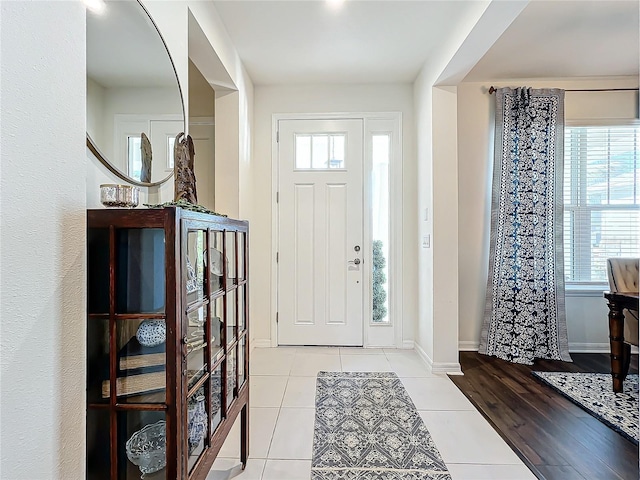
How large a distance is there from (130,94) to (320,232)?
244 cm

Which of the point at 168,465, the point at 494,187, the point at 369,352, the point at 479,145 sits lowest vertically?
the point at 369,352

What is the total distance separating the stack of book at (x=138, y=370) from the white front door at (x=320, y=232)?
2.68 metres

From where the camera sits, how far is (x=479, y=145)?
355 centimetres

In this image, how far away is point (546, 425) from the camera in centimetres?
214

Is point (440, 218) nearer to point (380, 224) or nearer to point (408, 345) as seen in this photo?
point (380, 224)

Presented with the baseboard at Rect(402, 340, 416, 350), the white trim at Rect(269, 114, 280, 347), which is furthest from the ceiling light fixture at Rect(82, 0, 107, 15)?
the baseboard at Rect(402, 340, 416, 350)

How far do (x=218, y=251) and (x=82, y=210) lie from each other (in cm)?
55

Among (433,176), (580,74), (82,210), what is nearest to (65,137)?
(82,210)

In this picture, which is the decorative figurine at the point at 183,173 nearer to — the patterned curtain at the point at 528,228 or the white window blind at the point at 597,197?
the patterned curtain at the point at 528,228

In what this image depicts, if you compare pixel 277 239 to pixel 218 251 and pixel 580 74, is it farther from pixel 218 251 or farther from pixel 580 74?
pixel 580 74

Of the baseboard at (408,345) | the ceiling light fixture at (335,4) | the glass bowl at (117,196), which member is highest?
the ceiling light fixture at (335,4)

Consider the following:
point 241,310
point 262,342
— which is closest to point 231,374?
point 241,310

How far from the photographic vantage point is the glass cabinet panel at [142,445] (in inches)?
39.7

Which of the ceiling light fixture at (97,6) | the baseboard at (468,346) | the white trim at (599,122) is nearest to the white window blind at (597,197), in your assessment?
the white trim at (599,122)
